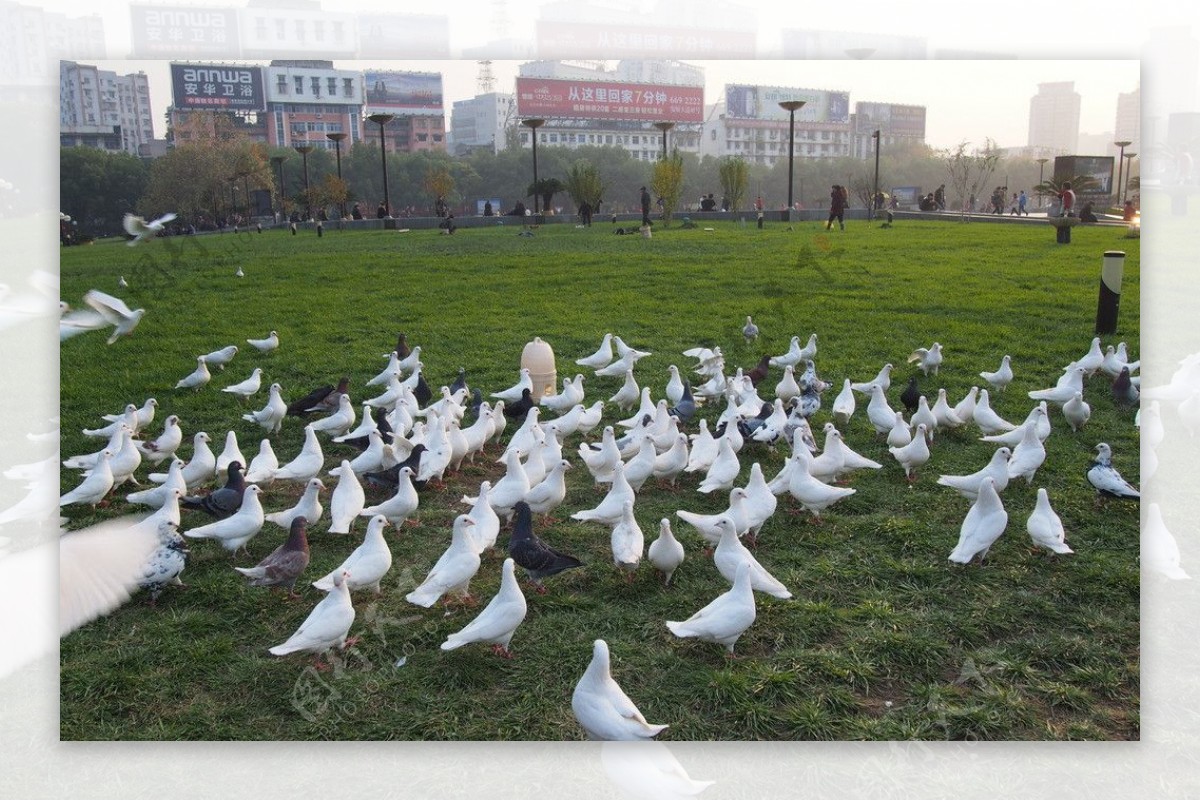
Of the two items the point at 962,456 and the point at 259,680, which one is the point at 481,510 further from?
the point at 962,456

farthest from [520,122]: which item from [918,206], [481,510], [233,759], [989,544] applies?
[918,206]

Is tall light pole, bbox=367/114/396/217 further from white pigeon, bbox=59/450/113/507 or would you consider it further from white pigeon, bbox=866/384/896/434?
white pigeon, bbox=866/384/896/434

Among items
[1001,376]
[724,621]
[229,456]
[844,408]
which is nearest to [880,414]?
[844,408]

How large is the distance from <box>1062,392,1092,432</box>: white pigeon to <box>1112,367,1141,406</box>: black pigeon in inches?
26.1

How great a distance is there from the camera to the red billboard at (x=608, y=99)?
5527 millimetres

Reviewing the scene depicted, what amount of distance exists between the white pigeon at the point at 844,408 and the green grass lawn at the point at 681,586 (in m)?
0.19

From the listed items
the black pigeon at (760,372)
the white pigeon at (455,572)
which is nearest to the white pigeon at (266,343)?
the black pigeon at (760,372)

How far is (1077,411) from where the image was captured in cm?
733

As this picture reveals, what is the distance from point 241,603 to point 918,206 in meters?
9.85

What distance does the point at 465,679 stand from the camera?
399 cm

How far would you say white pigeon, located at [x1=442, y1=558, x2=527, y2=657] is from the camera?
4.06 metres

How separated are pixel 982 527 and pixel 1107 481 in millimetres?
1219

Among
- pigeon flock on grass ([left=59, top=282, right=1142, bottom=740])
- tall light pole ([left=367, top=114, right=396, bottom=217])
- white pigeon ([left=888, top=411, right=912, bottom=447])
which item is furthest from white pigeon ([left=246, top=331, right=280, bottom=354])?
white pigeon ([left=888, top=411, right=912, bottom=447])

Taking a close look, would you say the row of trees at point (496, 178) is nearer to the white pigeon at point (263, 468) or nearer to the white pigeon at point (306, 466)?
the white pigeon at point (263, 468)
